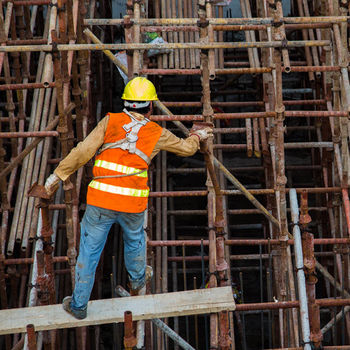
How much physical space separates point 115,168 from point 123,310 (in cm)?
125

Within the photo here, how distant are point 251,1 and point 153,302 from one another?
7.71 meters

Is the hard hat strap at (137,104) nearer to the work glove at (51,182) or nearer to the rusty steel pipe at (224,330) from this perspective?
the work glove at (51,182)

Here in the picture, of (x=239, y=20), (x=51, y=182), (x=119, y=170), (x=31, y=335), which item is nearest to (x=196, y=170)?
(x=239, y=20)

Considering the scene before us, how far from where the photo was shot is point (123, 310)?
18.2 feet

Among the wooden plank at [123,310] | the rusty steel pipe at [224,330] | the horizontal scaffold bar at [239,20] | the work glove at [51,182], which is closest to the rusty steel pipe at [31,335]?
the wooden plank at [123,310]

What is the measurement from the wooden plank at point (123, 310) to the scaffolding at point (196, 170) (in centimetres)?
9

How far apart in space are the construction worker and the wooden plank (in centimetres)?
13

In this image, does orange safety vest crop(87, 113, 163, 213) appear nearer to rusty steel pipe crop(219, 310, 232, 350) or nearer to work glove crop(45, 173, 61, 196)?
work glove crop(45, 173, 61, 196)

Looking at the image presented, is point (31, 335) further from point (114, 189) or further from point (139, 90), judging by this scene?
point (139, 90)

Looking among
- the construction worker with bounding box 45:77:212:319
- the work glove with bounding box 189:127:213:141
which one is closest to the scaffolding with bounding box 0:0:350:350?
the work glove with bounding box 189:127:213:141

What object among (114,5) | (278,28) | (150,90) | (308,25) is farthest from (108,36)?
(150,90)

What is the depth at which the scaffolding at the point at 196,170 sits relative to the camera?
20.7ft

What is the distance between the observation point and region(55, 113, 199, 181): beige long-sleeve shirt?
5348 millimetres

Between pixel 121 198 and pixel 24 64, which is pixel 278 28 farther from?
pixel 24 64
